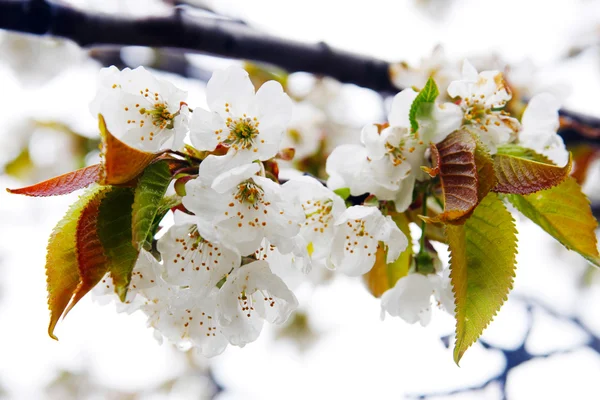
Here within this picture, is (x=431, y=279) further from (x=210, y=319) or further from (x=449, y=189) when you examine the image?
(x=210, y=319)

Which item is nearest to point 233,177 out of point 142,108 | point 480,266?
point 142,108

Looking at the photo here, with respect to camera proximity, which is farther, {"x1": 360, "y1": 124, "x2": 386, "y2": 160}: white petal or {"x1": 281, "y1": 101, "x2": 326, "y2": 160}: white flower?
{"x1": 281, "y1": 101, "x2": 326, "y2": 160}: white flower

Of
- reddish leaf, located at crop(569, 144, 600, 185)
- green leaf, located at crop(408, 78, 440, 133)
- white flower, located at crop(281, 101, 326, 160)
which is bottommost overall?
white flower, located at crop(281, 101, 326, 160)

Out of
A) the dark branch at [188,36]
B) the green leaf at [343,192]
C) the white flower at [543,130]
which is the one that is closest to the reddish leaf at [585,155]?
the dark branch at [188,36]

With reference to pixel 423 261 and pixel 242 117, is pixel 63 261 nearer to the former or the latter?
pixel 242 117

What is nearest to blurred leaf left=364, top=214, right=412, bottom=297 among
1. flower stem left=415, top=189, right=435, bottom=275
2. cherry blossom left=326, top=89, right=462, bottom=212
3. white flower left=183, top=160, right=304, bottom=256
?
flower stem left=415, top=189, right=435, bottom=275

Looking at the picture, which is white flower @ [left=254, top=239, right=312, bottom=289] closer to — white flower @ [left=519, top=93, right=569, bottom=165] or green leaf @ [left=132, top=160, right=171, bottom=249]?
green leaf @ [left=132, top=160, right=171, bottom=249]

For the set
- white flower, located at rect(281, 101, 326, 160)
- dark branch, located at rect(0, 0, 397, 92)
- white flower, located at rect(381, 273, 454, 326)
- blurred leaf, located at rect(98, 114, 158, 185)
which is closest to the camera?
blurred leaf, located at rect(98, 114, 158, 185)
